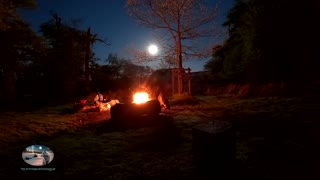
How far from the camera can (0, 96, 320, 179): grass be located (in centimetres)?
526

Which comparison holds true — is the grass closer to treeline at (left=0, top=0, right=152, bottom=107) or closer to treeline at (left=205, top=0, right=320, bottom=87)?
treeline at (left=205, top=0, right=320, bottom=87)

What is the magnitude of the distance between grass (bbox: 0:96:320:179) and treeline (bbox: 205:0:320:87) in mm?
10355

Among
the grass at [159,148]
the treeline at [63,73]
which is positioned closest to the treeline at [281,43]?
the grass at [159,148]

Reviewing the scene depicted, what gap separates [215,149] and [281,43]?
703 inches

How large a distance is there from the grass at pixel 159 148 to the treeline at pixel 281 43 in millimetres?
10355

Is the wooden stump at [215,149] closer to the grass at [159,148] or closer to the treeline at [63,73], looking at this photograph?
the grass at [159,148]

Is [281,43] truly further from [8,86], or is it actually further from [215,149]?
[8,86]

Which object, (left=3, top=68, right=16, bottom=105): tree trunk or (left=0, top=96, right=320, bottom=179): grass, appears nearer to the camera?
(left=0, top=96, right=320, bottom=179): grass

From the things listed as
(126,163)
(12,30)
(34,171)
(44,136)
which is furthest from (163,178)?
→ (12,30)

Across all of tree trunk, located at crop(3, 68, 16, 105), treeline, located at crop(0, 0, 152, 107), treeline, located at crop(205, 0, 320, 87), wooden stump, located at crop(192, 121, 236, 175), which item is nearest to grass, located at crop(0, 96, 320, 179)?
wooden stump, located at crop(192, 121, 236, 175)

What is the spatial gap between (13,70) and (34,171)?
18.0m

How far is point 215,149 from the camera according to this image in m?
5.25

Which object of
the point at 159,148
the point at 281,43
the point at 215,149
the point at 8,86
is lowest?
the point at 159,148

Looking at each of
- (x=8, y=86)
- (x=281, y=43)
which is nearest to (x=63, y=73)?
(x=8, y=86)
